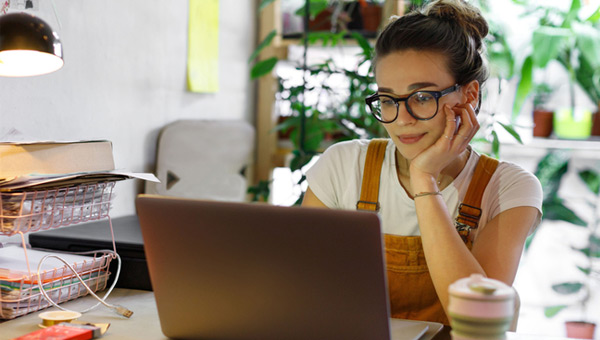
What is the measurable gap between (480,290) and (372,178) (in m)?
0.72

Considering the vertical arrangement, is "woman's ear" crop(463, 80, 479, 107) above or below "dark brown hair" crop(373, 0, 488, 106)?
below

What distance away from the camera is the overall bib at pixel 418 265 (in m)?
1.37

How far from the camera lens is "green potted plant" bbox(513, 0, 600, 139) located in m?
2.49

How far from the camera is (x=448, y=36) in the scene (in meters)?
1.37

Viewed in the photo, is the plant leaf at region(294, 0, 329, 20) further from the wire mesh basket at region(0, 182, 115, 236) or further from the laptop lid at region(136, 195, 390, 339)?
the laptop lid at region(136, 195, 390, 339)

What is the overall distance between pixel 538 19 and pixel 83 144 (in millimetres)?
2176

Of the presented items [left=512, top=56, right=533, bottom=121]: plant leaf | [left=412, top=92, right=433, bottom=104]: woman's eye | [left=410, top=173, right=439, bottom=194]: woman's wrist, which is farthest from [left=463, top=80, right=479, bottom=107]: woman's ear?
[left=512, top=56, right=533, bottom=121]: plant leaf

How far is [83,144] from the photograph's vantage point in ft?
4.12

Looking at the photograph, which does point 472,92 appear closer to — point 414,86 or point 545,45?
point 414,86

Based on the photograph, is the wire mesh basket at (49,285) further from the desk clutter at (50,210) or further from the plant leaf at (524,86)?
the plant leaf at (524,86)

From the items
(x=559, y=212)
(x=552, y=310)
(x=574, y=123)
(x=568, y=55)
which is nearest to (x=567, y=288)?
(x=552, y=310)

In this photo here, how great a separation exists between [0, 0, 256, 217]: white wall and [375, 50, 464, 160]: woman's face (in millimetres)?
792

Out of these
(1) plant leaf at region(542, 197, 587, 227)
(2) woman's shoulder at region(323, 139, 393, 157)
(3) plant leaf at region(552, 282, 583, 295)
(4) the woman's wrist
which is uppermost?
(2) woman's shoulder at region(323, 139, 393, 157)

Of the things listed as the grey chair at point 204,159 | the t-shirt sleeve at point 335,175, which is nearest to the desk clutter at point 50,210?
the t-shirt sleeve at point 335,175
